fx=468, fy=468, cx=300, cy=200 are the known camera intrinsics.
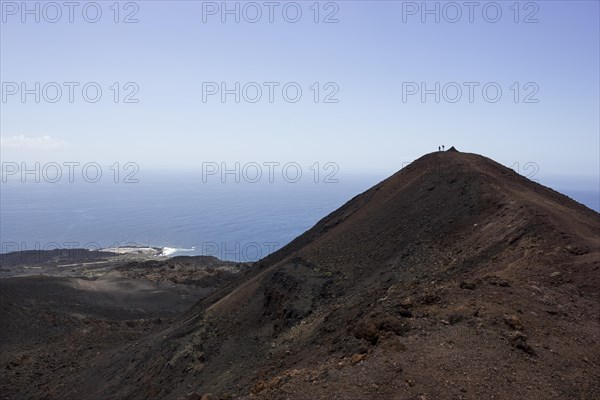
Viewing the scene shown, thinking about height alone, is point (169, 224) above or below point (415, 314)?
below

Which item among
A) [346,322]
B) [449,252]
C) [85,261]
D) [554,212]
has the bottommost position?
[85,261]

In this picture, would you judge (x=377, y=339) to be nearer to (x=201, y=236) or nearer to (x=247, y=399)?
(x=247, y=399)

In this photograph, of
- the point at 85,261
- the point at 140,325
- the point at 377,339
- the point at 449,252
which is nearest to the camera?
the point at 377,339

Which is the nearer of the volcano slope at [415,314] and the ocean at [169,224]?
the volcano slope at [415,314]

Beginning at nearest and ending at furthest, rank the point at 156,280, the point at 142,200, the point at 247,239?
the point at 156,280 < the point at 247,239 < the point at 142,200

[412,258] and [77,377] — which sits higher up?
[412,258]

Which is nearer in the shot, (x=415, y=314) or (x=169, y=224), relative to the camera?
(x=415, y=314)

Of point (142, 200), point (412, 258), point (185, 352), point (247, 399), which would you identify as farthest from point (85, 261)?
point (142, 200)

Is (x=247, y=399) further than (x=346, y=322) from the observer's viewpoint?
No
